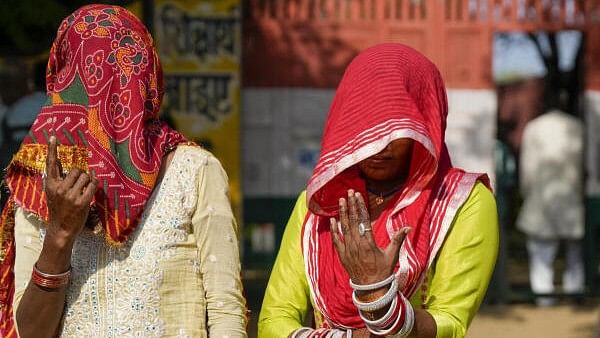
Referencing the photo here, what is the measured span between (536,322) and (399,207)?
690cm

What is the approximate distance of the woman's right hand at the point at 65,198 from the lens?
2.98 meters

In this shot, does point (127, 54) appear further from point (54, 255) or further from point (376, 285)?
A: point (376, 285)

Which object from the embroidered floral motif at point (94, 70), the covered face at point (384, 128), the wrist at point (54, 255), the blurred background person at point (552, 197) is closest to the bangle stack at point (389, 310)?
the covered face at point (384, 128)

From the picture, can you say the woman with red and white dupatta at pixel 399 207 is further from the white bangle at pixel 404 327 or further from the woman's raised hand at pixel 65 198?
the woman's raised hand at pixel 65 198

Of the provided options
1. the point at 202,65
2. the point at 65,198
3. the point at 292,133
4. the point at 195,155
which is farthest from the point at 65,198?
the point at 292,133

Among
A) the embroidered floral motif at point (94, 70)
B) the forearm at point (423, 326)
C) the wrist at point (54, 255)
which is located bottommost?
the forearm at point (423, 326)

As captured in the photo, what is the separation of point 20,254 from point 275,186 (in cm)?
681

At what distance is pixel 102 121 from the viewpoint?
3115 millimetres

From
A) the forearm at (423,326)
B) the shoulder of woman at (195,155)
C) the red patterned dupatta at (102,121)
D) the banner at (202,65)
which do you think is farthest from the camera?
the banner at (202,65)

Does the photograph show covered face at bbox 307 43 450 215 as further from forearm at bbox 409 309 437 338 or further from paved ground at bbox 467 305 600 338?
paved ground at bbox 467 305 600 338

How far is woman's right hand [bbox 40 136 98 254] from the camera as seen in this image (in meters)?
2.98

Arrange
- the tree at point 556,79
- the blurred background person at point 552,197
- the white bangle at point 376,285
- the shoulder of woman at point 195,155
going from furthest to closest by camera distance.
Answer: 1. the tree at point 556,79
2. the blurred background person at point 552,197
3. the shoulder of woman at point 195,155
4. the white bangle at point 376,285

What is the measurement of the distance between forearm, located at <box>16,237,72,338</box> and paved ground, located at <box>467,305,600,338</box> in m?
6.39

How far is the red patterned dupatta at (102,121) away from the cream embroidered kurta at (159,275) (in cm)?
6
